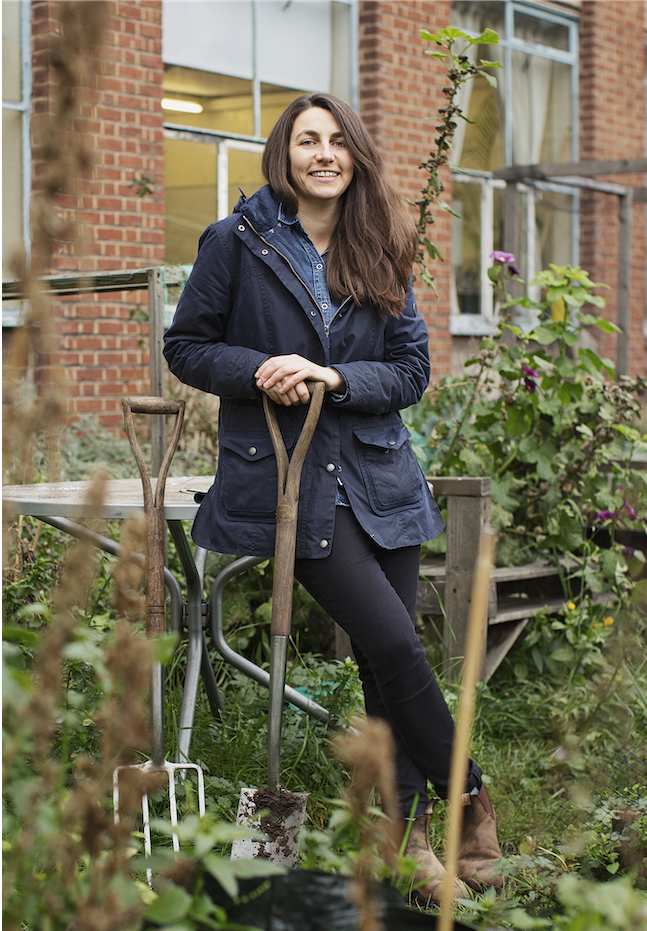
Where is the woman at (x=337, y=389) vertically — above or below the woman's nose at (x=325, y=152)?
below

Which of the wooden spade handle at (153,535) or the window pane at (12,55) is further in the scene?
the window pane at (12,55)

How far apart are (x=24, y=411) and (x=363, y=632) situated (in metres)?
1.41

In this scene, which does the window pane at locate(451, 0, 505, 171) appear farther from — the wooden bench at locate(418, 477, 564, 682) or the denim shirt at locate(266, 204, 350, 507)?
the denim shirt at locate(266, 204, 350, 507)

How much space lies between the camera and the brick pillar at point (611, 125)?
31.9 ft

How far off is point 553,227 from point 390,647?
27.2 ft

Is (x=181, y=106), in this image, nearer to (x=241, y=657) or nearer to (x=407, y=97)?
(x=407, y=97)

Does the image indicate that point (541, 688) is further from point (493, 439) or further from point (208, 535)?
point (208, 535)

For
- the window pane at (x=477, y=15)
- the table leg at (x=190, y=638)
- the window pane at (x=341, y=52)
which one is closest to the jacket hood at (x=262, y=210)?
the table leg at (x=190, y=638)

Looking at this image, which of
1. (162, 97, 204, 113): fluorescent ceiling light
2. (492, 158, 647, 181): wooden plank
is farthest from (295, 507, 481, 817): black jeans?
(492, 158, 647, 181): wooden plank

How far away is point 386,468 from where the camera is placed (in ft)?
8.21

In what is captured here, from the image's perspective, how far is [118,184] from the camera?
6.09 meters

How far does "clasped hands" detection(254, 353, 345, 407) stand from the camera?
232cm

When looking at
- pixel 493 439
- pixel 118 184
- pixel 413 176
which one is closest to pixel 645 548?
pixel 493 439

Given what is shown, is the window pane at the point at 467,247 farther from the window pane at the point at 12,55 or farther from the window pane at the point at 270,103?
the window pane at the point at 12,55
